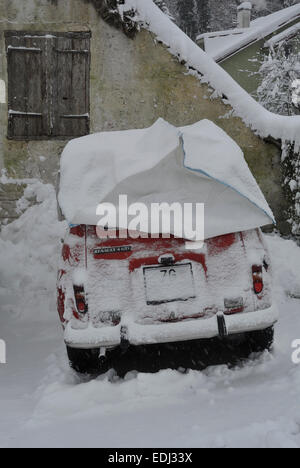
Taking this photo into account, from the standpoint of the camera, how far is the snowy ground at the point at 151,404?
3.00 m

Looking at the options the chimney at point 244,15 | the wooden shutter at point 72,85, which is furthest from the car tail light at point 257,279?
the chimney at point 244,15

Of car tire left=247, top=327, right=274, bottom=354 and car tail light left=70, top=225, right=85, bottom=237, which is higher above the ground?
car tail light left=70, top=225, right=85, bottom=237

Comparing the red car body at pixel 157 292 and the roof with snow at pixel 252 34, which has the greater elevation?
the roof with snow at pixel 252 34

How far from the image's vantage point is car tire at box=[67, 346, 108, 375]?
4102 mm

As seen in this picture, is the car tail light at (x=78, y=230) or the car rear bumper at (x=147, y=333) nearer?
the car rear bumper at (x=147, y=333)

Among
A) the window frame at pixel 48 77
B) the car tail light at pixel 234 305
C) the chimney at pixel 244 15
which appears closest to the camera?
the car tail light at pixel 234 305

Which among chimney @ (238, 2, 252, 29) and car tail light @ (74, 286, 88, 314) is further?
chimney @ (238, 2, 252, 29)

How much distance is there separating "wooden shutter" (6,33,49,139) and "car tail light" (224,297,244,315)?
5.89 meters

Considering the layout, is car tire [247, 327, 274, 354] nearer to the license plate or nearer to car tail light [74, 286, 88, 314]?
the license plate

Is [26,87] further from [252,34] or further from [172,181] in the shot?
[252,34]

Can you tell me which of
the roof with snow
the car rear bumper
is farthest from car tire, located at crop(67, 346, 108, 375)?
the roof with snow

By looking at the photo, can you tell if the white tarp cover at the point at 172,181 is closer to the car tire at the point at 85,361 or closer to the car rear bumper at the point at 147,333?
the car rear bumper at the point at 147,333

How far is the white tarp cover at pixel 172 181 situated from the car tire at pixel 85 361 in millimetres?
1051

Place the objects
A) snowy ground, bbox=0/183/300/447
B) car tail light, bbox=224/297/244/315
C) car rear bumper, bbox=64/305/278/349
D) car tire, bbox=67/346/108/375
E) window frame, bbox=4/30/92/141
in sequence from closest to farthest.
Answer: snowy ground, bbox=0/183/300/447 < car rear bumper, bbox=64/305/278/349 < car tail light, bbox=224/297/244/315 < car tire, bbox=67/346/108/375 < window frame, bbox=4/30/92/141
